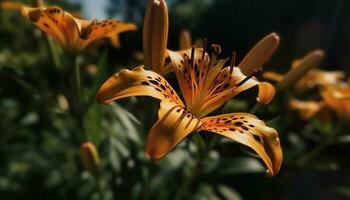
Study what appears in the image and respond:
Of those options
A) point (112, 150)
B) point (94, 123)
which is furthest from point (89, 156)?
point (112, 150)

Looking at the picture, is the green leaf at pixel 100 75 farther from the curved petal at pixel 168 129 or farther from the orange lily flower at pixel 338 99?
the orange lily flower at pixel 338 99

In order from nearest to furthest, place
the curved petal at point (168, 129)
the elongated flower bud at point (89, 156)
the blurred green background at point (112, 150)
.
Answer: the curved petal at point (168, 129), the elongated flower bud at point (89, 156), the blurred green background at point (112, 150)

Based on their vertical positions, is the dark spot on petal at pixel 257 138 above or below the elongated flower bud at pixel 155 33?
below

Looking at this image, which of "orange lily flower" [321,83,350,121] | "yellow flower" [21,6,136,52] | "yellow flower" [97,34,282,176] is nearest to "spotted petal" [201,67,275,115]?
"yellow flower" [97,34,282,176]

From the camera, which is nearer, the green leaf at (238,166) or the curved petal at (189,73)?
the curved petal at (189,73)

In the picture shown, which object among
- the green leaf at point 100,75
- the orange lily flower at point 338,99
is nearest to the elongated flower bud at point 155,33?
the green leaf at point 100,75

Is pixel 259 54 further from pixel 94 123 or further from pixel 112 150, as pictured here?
pixel 112 150

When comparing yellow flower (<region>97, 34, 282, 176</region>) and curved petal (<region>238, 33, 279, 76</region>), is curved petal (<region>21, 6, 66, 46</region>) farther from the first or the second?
curved petal (<region>238, 33, 279, 76</region>)
